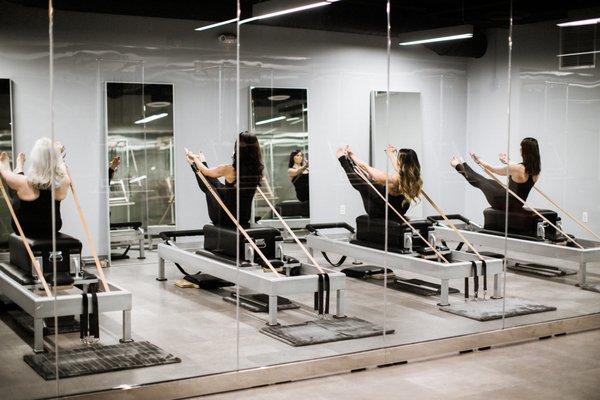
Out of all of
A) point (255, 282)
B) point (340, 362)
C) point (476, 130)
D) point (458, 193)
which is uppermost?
point (476, 130)

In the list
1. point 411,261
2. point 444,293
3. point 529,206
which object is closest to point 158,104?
point 411,261

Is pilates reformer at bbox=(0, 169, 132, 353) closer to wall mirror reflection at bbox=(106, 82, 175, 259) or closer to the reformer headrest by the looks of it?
the reformer headrest

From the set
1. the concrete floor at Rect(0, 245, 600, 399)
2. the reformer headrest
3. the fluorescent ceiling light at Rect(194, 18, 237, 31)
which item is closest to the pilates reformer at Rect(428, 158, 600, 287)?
the concrete floor at Rect(0, 245, 600, 399)

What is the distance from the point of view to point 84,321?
458cm

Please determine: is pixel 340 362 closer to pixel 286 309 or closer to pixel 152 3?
pixel 286 309

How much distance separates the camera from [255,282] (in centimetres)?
547

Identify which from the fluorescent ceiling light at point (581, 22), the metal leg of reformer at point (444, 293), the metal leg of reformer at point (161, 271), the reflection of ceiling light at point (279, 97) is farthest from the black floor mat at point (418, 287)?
the fluorescent ceiling light at point (581, 22)

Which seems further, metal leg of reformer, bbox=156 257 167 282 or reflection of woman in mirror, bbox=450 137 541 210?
reflection of woman in mirror, bbox=450 137 541 210

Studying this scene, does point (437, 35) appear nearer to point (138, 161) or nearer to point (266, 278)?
point (266, 278)

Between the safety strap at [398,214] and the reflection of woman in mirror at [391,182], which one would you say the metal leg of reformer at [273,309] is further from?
the safety strap at [398,214]

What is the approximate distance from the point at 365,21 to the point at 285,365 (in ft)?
8.15

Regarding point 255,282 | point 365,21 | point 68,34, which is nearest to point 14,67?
point 68,34

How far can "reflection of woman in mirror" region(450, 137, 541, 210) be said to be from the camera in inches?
253

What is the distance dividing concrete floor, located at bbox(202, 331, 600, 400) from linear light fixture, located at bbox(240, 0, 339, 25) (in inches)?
95.1
